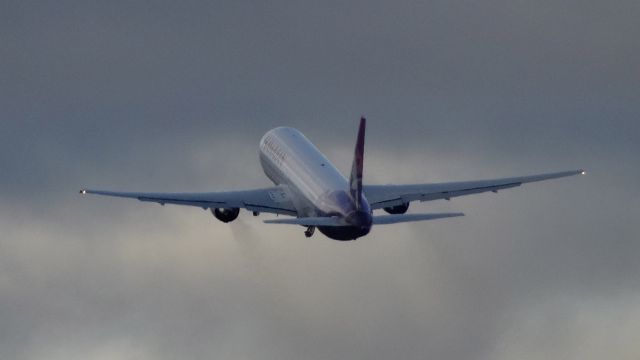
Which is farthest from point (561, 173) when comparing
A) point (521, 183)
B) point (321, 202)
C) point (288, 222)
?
point (288, 222)

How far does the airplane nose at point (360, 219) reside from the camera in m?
169

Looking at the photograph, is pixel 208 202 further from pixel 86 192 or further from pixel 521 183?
pixel 521 183

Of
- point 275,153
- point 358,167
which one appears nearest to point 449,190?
point 358,167

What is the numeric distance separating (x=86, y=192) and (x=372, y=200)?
21.7 meters

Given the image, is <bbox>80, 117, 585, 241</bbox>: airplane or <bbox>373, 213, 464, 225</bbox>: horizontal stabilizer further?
<bbox>80, 117, 585, 241</bbox>: airplane

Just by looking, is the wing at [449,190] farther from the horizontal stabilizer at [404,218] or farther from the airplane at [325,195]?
the horizontal stabilizer at [404,218]

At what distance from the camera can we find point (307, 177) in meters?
183

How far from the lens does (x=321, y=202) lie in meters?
176

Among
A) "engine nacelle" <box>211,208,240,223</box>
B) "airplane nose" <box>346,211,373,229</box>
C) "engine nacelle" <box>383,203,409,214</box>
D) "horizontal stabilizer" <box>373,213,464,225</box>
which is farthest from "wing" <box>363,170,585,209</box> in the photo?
"horizontal stabilizer" <box>373,213,464,225</box>

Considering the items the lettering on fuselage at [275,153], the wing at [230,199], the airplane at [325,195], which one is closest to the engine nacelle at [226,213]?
the airplane at [325,195]

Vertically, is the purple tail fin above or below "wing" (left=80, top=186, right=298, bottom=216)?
below

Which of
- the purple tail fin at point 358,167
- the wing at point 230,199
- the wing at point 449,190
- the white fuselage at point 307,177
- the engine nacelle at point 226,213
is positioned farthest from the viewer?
the engine nacelle at point 226,213

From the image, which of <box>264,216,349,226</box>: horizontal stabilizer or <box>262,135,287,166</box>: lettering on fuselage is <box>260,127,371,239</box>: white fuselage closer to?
<box>262,135,287,166</box>: lettering on fuselage

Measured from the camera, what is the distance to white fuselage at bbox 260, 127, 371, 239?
173 metres
